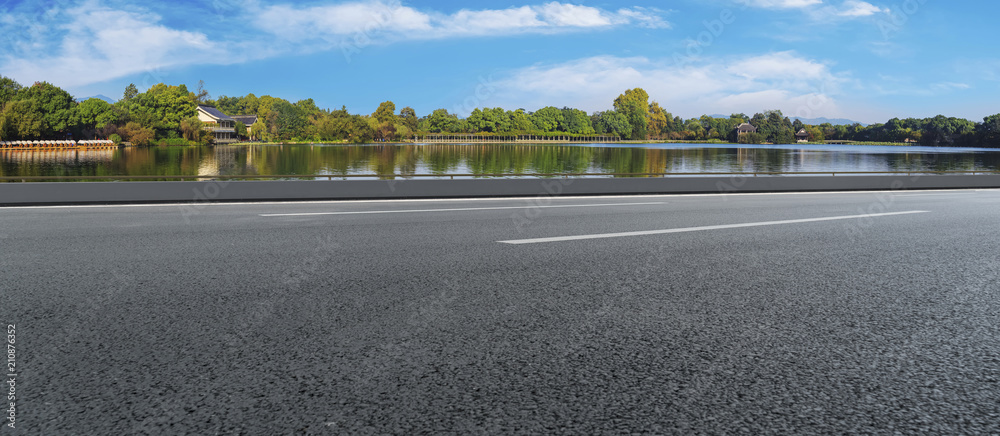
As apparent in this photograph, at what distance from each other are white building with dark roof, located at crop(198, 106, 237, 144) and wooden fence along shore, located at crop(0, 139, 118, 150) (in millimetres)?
21755

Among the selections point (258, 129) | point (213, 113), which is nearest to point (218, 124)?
point (213, 113)

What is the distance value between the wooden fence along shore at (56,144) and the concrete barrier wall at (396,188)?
382 ft

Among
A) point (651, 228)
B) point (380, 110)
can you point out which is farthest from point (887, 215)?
point (380, 110)

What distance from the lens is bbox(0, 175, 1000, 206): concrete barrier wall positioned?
48.6 ft

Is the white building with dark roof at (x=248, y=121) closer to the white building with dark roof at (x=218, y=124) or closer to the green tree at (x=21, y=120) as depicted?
the white building with dark roof at (x=218, y=124)

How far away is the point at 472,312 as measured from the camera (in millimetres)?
4742

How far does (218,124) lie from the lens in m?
142

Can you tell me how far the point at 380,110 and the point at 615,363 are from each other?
20254 cm

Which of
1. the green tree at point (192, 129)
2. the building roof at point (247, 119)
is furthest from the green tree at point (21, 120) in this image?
the building roof at point (247, 119)

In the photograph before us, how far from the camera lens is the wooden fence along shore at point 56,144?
105875 millimetres

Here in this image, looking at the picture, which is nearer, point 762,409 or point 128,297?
point 762,409

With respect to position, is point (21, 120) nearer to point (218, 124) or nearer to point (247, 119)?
point (218, 124)

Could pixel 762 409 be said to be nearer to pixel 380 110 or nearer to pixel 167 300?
pixel 167 300

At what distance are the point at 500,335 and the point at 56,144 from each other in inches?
5308
